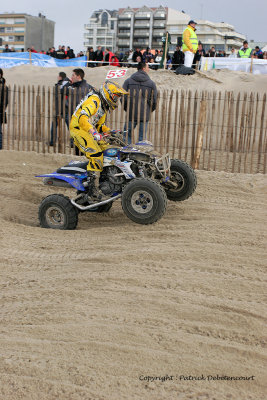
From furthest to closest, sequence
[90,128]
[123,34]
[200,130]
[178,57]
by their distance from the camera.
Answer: [123,34], [178,57], [200,130], [90,128]

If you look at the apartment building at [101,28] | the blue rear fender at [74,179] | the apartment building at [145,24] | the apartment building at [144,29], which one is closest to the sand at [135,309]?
the blue rear fender at [74,179]

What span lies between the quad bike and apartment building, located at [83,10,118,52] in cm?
9407

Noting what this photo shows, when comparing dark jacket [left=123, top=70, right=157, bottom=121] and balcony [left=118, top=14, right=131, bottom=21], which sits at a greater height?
balcony [left=118, top=14, right=131, bottom=21]

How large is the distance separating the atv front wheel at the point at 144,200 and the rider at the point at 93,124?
24.4 inches

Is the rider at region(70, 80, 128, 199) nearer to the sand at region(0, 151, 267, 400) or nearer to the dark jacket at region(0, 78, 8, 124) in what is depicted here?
the sand at region(0, 151, 267, 400)

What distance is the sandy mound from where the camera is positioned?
15477 millimetres

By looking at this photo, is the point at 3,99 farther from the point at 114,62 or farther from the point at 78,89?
the point at 114,62

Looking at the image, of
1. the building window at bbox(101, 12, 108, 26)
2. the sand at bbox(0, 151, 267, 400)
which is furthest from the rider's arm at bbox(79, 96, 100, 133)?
the building window at bbox(101, 12, 108, 26)

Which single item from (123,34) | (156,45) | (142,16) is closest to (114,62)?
(156,45)

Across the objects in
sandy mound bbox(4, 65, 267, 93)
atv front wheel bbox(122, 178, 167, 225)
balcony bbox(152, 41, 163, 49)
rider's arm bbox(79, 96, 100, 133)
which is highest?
balcony bbox(152, 41, 163, 49)

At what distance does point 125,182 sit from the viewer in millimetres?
6016

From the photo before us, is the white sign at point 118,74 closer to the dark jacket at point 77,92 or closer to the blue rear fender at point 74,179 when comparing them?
the dark jacket at point 77,92

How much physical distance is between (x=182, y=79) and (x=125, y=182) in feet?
34.9

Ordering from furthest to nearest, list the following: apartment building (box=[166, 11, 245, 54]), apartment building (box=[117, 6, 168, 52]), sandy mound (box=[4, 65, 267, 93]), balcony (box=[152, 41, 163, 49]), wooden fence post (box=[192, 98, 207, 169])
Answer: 1. apartment building (box=[117, 6, 168, 52])
2. apartment building (box=[166, 11, 245, 54])
3. balcony (box=[152, 41, 163, 49])
4. sandy mound (box=[4, 65, 267, 93])
5. wooden fence post (box=[192, 98, 207, 169])
